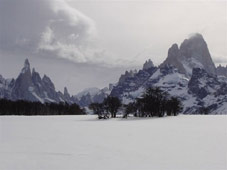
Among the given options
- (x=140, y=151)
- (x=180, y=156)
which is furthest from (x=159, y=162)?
(x=140, y=151)

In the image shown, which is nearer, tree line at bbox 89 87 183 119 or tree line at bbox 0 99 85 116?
tree line at bbox 89 87 183 119

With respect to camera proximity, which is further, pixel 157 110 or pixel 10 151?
pixel 157 110

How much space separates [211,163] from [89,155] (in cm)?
844

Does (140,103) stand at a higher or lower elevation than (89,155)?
higher

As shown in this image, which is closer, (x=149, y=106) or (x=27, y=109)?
(x=149, y=106)

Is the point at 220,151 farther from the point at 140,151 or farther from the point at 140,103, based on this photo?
the point at 140,103

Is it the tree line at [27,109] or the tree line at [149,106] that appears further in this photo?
the tree line at [27,109]

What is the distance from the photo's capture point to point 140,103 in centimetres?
10194

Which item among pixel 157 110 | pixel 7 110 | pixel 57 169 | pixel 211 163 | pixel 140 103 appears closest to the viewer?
pixel 57 169

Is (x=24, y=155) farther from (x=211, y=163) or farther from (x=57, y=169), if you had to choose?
(x=211, y=163)

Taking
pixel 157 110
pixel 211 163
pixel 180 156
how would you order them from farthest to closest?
pixel 157 110, pixel 180 156, pixel 211 163

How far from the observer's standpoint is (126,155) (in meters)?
19.7

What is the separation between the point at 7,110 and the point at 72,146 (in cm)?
12987

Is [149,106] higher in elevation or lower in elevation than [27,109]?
higher
